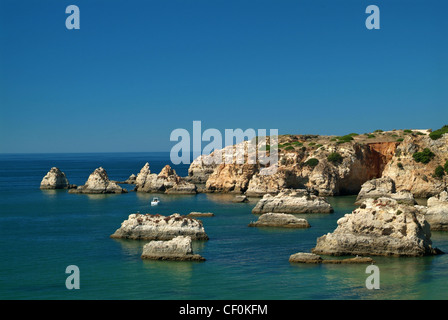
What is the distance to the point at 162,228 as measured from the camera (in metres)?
43.2

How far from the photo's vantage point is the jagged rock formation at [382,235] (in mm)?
36875

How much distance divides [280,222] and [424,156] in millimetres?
38232

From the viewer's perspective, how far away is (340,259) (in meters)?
35.8

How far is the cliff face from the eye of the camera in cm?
8019

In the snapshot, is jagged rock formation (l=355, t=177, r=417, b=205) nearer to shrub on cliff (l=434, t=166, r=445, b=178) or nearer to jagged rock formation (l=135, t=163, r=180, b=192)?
shrub on cliff (l=434, t=166, r=445, b=178)

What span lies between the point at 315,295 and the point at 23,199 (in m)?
65.3

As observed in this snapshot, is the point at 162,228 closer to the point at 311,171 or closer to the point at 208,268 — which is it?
the point at 208,268

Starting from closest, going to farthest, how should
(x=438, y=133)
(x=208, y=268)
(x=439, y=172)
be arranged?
(x=208, y=268), (x=439, y=172), (x=438, y=133)

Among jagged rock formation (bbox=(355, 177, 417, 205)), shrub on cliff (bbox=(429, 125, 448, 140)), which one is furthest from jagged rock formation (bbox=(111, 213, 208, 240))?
shrub on cliff (bbox=(429, 125, 448, 140))

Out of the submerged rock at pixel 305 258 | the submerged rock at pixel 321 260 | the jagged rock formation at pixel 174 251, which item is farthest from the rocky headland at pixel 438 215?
the jagged rock formation at pixel 174 251

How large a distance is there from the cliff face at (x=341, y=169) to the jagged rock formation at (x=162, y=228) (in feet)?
123

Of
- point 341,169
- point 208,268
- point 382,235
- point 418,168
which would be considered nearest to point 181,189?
point 341,169
